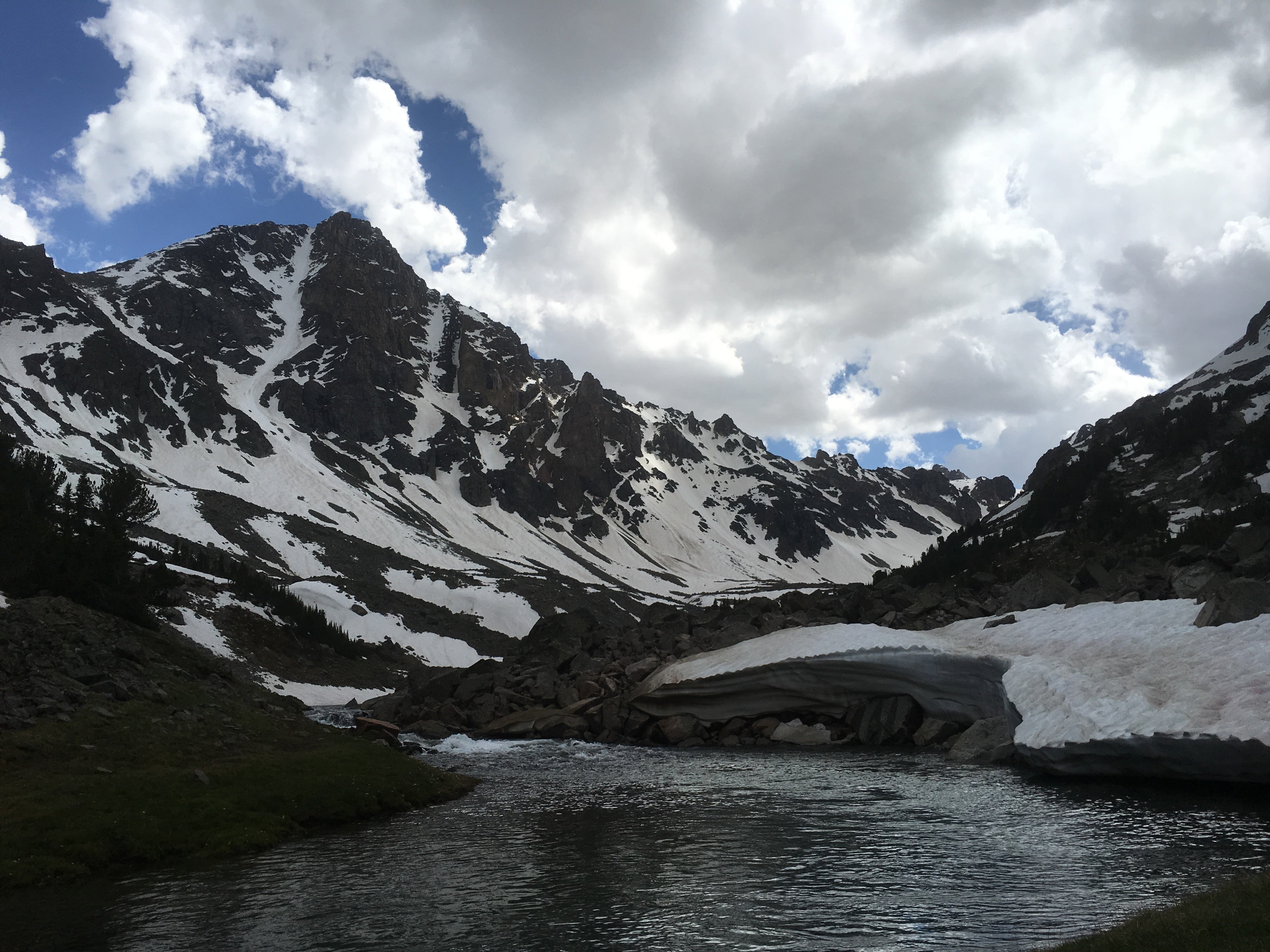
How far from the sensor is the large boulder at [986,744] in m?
30.2

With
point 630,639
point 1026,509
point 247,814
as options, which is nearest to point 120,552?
point 247,814

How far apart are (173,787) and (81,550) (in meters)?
26.3

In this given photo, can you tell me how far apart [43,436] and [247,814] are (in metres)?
141

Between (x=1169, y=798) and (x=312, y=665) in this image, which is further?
(x=312, y=665)

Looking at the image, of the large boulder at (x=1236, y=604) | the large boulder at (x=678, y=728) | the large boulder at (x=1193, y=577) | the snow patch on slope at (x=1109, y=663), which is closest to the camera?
the snow patch on slope at (x=1109, y=663)

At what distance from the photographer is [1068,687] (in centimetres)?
2802

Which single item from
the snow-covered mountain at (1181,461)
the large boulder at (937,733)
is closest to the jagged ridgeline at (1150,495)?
the snow-covered mountain at (1181,461)

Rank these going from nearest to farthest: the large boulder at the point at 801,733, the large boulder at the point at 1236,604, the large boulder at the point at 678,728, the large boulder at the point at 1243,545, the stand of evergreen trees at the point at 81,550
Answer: the large boulder at the point at 1236,604
the large boulder at the point at 1243,545
the large boulder at the point at 801,733
the stand of evergreen trees at the point at 81,550
the large boulder at the point at 678,728

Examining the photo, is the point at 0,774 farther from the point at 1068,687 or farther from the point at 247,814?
the point at 1068,687

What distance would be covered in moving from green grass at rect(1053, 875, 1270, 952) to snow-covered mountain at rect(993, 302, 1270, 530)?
2416 inches

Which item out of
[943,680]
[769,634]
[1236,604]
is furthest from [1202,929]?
[769,634]

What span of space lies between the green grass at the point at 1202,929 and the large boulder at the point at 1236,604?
1932 cm

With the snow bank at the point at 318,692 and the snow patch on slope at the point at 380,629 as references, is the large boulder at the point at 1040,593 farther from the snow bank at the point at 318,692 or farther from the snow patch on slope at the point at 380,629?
the snow patch on slope at the point at 380,629

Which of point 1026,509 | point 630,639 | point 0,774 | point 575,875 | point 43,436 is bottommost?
point 575,875
